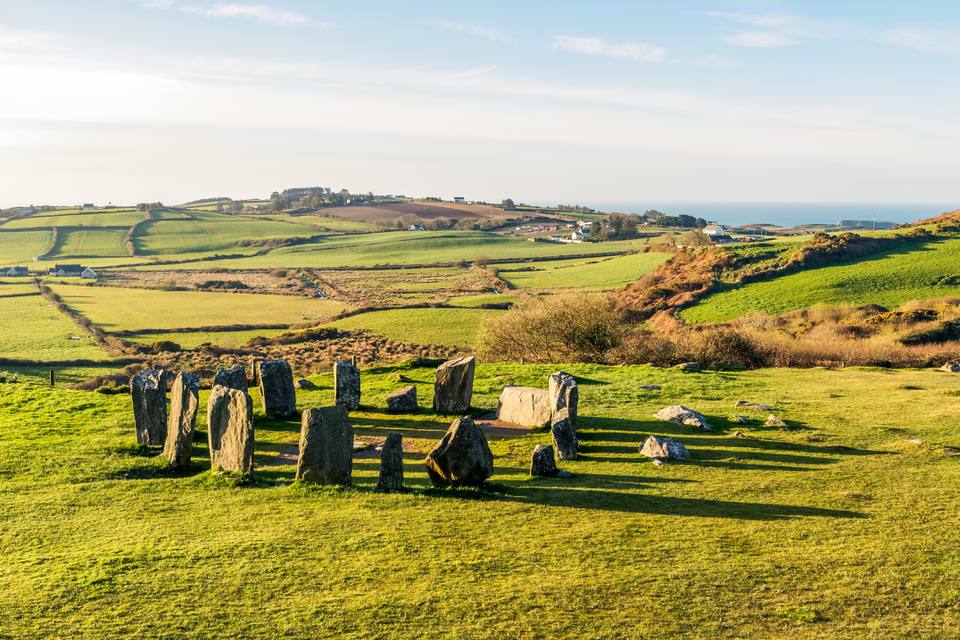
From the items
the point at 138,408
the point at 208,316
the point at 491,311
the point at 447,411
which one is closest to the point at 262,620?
the point at 138,408

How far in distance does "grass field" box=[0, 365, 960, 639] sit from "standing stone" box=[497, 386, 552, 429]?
1737mm

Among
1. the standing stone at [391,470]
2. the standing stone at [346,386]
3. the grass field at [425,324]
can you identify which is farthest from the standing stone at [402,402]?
the grass field at [425,324]

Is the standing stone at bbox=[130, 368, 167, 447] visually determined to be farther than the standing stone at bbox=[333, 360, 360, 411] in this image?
No

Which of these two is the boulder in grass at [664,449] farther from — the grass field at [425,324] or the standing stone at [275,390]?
the grass field at [425,324]

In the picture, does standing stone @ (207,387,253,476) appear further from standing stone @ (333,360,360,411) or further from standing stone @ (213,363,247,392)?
standing stone @ (333,360,360,411)

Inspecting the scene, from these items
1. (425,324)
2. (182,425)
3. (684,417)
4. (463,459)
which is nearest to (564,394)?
(684,417)

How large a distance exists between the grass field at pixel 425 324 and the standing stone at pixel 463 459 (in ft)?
155

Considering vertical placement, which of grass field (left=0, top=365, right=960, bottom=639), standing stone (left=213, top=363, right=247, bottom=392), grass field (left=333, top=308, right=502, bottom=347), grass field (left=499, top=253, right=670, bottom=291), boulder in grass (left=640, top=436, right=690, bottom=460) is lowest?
grass field (left=333, top=308, right=502, bottom=347)

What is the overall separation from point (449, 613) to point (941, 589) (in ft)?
27.8

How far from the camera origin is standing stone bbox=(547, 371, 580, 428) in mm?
26172

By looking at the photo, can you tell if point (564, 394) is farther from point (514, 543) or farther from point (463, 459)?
point (514, 543)

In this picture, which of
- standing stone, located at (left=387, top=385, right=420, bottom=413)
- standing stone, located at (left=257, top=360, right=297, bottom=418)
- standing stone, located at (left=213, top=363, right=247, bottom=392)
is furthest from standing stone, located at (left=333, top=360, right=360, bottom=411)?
standing stone, located at (left=213, top=363, right=247, bottom=392)

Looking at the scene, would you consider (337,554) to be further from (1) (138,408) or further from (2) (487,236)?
(2) (487,236)

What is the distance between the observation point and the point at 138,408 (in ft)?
83.8
